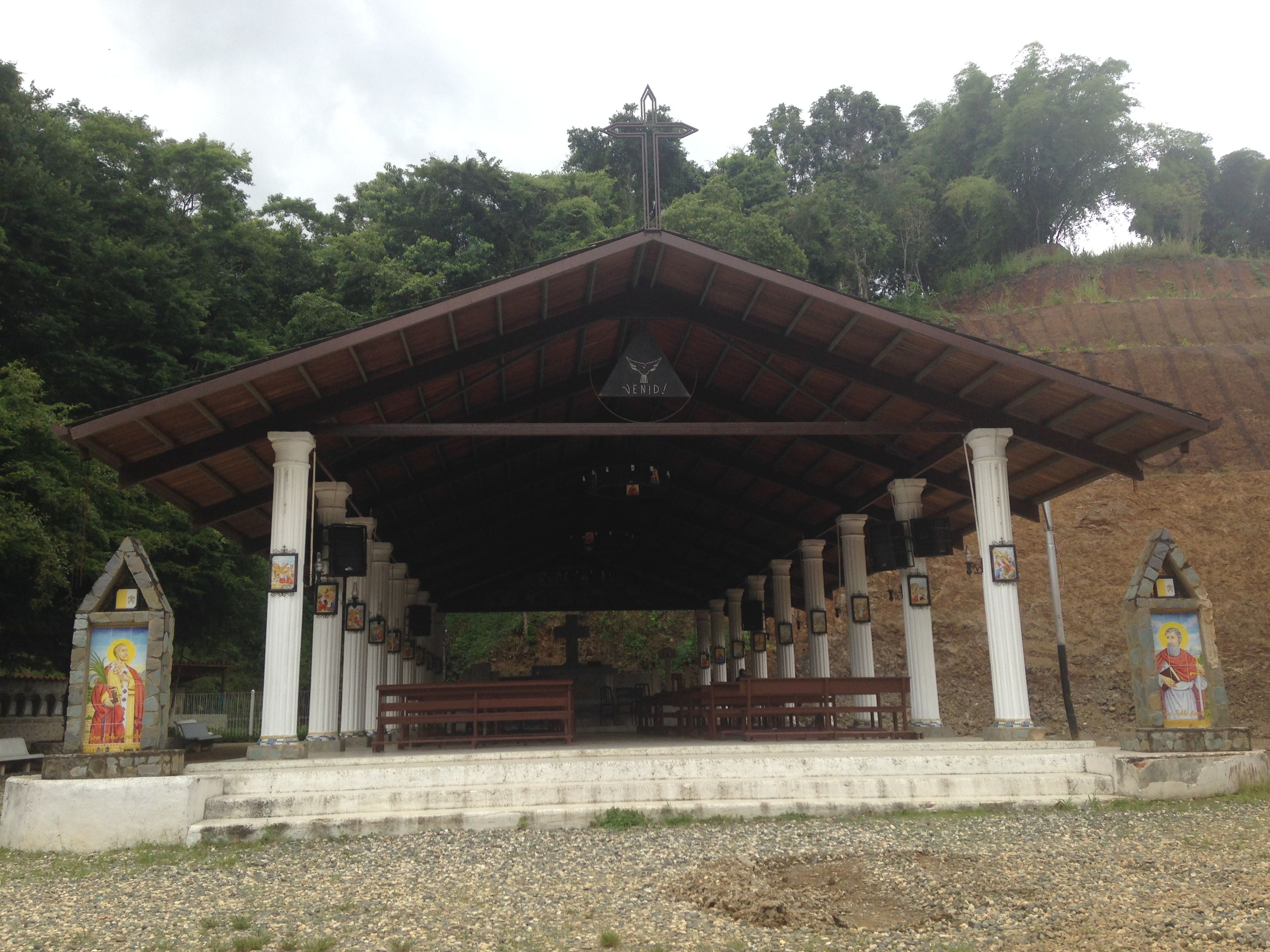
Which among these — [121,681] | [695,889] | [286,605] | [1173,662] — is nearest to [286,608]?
[286,605]

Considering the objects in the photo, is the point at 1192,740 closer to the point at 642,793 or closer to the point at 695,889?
the point at 642,793

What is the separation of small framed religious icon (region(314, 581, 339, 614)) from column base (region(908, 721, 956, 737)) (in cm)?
827

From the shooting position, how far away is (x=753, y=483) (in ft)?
64.3

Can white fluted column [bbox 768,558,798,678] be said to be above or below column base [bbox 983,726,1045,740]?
above

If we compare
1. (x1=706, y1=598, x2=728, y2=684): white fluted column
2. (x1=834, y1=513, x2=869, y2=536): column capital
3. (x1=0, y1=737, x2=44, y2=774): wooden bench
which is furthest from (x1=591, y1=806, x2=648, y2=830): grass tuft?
(x1=706, y1=598, x2=728, y2=684): white fluted column

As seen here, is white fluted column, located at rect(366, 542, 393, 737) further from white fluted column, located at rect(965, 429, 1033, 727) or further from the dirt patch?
the dirt patch

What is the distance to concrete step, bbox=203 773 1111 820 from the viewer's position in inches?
338

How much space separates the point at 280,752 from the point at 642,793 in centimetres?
470

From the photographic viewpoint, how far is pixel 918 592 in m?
15.3

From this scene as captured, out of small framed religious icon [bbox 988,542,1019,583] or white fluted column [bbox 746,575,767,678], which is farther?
white fluted column [bbox 746,575,767,678]

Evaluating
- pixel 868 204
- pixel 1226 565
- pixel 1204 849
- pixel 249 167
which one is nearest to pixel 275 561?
pixel 1204 849

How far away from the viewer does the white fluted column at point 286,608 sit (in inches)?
456

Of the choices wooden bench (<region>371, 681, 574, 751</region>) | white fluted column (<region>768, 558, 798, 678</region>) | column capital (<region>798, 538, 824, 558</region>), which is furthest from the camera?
white fluted column (<region>768, 558, 798, 678</region>)

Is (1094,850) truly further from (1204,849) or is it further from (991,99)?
(991,99)
